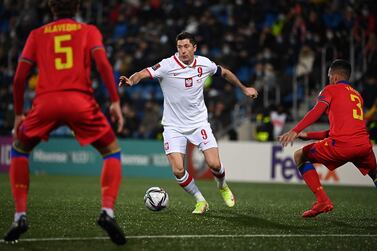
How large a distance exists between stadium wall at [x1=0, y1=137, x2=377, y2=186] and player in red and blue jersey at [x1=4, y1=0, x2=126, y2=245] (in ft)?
43.5

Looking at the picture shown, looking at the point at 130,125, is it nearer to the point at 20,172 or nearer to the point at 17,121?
the point at 20,172

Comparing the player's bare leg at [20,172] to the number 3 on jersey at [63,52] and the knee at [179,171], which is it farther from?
the knee at [179,171]

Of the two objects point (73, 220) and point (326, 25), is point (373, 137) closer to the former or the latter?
point (326, 25)

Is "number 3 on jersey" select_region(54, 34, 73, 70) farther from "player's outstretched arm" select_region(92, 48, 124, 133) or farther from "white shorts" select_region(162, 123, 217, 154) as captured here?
"white shorts" select_region(162, 123, 217, 154)

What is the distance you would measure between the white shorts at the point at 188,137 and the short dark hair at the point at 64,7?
3838mm

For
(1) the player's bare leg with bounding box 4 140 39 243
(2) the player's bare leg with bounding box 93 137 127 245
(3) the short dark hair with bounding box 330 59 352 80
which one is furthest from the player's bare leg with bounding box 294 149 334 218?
(1) the player's bare leg with bounding box 4 140 39 243

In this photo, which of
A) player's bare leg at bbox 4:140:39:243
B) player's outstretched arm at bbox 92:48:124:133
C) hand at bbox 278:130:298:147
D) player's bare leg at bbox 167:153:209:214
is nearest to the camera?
player's outstretched arm at bbox 92:48:124:133

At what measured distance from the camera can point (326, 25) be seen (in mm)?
22141

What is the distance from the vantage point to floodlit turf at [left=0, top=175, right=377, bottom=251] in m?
7.17

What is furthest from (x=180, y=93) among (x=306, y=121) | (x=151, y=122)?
(x=151, y=122)

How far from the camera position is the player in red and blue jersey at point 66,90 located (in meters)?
6.89

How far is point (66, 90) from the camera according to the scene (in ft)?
22.6

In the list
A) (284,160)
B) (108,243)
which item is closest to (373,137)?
(284,160)

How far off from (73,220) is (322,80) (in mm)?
13691
